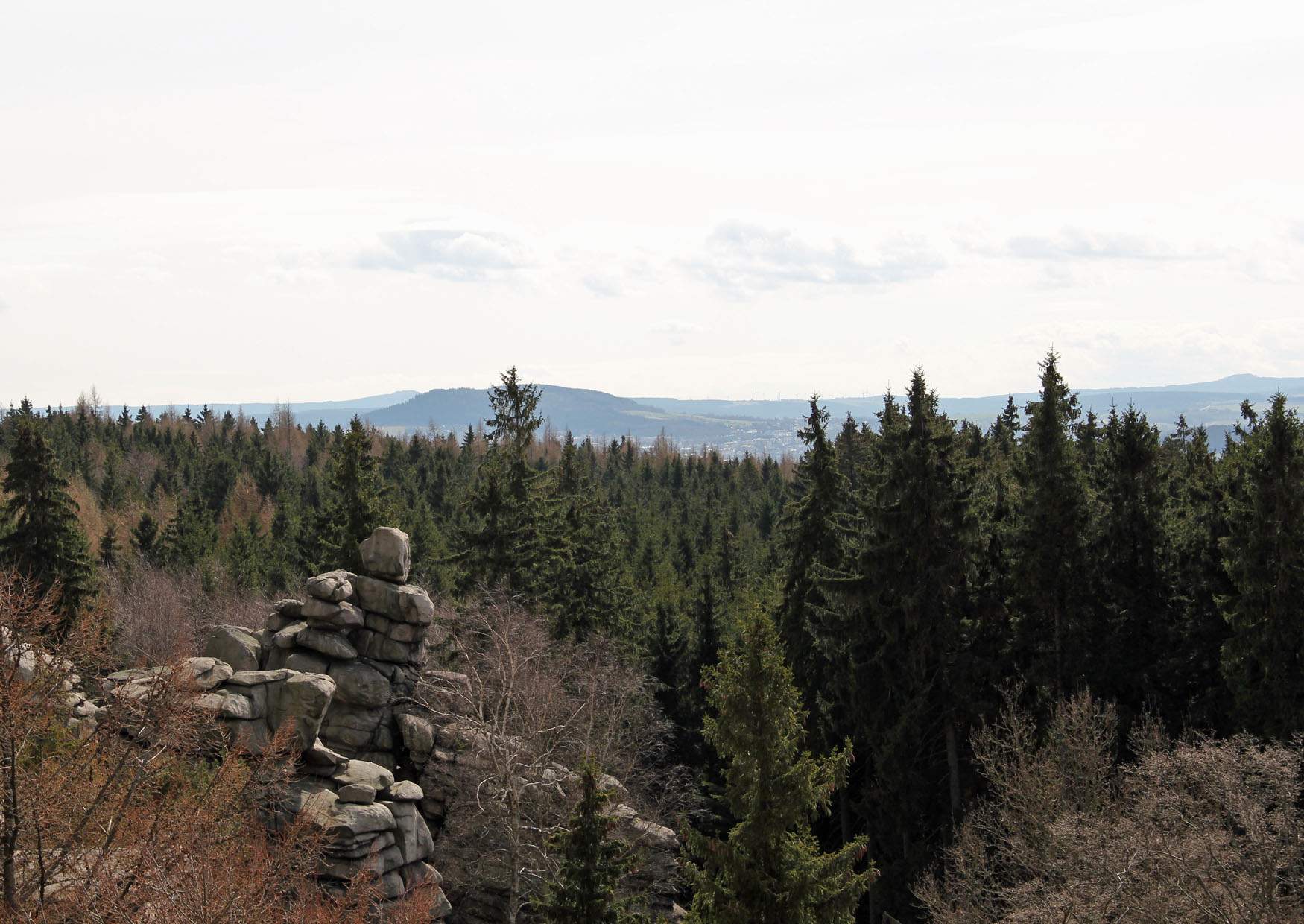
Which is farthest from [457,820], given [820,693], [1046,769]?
[1046,769]

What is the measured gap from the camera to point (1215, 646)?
3231 centimetres

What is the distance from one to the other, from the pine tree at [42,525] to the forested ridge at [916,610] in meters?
0.12

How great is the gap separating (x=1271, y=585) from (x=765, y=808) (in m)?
16.0

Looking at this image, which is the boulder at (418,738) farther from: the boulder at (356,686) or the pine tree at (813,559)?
the pine tree at (813,559)

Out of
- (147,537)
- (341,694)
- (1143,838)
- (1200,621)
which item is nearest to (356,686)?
(341,694)

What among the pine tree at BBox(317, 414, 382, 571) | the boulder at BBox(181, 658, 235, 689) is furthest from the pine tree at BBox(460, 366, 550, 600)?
the boulder at BBox(181, 658, 235, 689)

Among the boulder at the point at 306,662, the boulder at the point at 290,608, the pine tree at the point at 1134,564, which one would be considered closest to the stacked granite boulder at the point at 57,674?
the boulder at the point at 306,662

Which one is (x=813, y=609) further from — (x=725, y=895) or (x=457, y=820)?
(x=725, y=895)

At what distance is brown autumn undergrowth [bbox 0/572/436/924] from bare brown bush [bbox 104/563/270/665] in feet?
47.5

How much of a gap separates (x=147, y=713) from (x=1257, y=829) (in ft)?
62.4

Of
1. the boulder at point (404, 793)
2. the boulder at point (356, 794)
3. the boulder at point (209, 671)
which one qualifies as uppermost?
the boulder at point (209, 671)

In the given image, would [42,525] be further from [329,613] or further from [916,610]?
[916,610]

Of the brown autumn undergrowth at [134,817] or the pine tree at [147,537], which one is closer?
the brown autumn undergrowth at [134,817]

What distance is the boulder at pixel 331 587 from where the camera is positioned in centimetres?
3381
